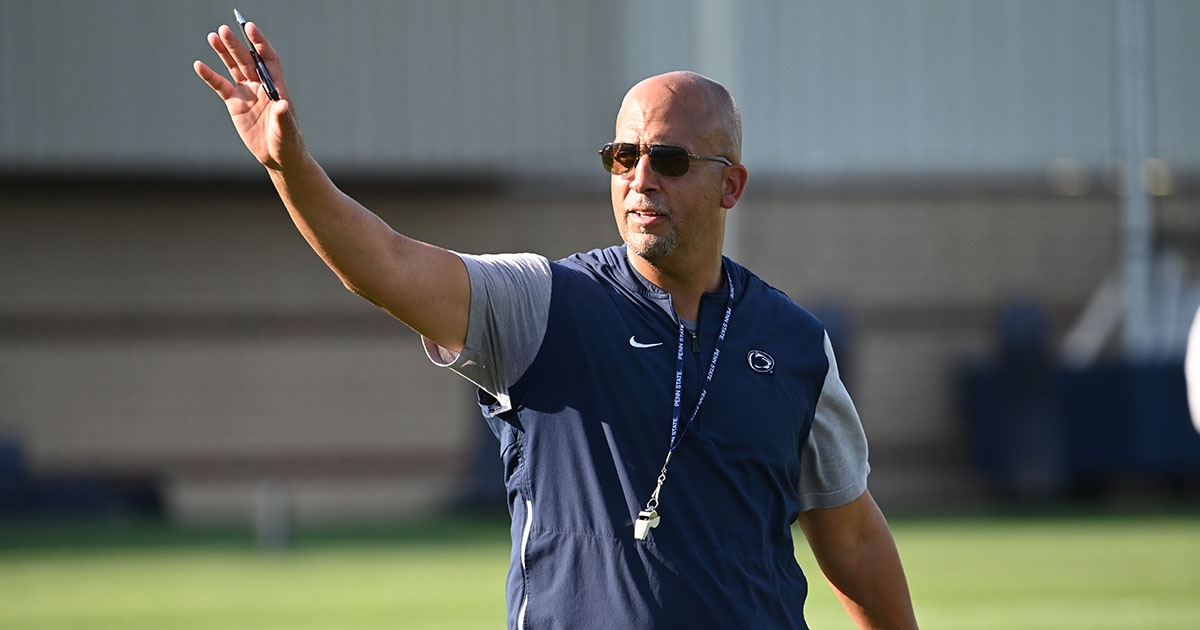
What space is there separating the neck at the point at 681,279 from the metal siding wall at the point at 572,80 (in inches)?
767

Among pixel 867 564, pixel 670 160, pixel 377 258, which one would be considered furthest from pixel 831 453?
pixel 377 258

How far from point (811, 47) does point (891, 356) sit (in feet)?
16.7

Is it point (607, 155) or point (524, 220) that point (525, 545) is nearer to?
point (607, 155)

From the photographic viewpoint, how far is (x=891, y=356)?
25141 millimetres

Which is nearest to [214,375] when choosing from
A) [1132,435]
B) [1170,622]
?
[1132,435]

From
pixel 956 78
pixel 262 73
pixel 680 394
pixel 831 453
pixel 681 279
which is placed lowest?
pixel 831 453

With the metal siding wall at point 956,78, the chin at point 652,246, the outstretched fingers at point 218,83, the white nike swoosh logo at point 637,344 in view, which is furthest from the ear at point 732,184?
the metal siding wall at point 956,78

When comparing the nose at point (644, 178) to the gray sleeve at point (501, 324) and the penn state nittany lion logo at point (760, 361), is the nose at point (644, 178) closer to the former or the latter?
the gray sleeve at point (501, 324)

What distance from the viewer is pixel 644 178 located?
374cm

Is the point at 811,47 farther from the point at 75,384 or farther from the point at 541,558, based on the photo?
the point at 541,558

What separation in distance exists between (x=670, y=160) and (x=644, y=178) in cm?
8

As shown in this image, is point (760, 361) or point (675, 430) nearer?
point (675, 430)

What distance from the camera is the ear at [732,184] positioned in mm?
3908

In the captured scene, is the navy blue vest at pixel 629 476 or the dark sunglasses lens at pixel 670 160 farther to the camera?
the dark sunglasses lens at pixel 670 160
